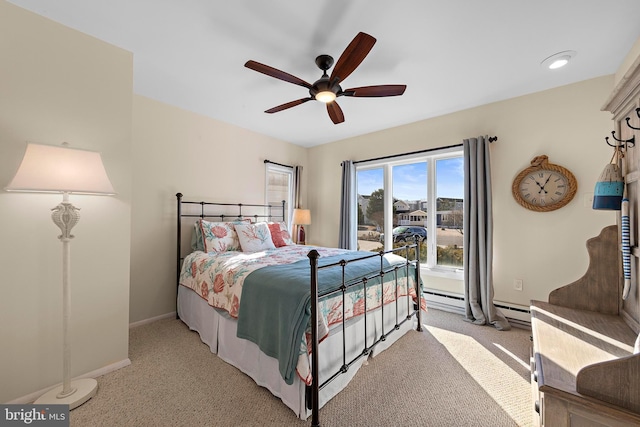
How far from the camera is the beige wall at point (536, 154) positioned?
8.42ft

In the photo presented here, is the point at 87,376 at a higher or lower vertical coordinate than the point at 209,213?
lower

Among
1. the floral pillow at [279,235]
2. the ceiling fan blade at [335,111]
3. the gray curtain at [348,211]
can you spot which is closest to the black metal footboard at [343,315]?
the ceiling fan blade at [335,111]

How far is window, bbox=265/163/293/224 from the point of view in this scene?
4.41m

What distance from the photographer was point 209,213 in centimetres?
355

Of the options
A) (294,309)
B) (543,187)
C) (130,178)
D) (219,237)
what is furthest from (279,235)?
(543,187)

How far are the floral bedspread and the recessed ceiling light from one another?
7.81ft

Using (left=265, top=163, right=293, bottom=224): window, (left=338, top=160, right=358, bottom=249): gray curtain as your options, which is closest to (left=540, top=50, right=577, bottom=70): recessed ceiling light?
(left=338, top=160, right=358, bottom=249): gray curtain

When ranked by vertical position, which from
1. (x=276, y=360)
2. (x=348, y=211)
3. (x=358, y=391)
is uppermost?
(x=348, y=211)

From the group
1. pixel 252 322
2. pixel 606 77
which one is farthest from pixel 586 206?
pixel 252 322

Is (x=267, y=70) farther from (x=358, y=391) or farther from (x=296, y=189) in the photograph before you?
(x=296, y=189)

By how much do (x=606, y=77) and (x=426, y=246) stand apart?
2.51m

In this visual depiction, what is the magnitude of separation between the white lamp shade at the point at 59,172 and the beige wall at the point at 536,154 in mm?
3661

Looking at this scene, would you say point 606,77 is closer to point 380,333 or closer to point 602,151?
point 602,151

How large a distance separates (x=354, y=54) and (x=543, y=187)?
258 centimetres
